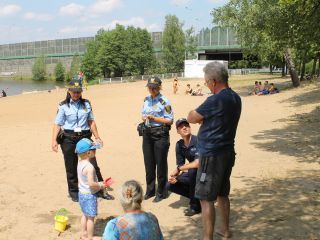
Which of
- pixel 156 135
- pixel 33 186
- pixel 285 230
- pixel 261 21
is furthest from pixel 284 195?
pixel 261 21

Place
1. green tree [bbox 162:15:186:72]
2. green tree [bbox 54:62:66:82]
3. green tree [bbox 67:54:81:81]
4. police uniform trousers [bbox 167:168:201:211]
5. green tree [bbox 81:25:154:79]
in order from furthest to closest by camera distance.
→ green tree [bbox 54:62:66:82] → green tree [bbox 67:54:81:81] → green tree [bbox 162:15:186:72] → green tree [bbox 81:25:154:79] → police uniform trousers [bbox 167:168:201:211]

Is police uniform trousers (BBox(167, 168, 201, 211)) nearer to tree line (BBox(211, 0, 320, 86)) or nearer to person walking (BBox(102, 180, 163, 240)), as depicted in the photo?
person walking (BBox(102, 180, 163, 240))

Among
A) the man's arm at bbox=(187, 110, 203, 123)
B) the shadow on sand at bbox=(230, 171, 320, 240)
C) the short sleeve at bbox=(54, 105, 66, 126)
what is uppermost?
the man's arm at bbox=(187, 110, 203, 123)

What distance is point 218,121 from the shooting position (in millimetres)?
4555

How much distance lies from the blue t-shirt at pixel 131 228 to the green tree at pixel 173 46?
81.6 metres

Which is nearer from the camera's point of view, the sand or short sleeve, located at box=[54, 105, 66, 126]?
the sand

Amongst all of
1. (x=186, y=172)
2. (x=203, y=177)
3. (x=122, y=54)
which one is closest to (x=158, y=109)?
(x=186, y=172)

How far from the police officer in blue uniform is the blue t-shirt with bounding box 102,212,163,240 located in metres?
2.75

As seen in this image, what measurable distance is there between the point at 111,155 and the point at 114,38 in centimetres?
6878

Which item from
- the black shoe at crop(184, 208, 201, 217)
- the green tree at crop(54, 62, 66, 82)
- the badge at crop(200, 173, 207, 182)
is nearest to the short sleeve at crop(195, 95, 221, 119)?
the badge at crop(200, 173, 207, 182)

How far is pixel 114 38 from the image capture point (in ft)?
255

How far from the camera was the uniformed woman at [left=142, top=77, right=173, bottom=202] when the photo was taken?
6758mm

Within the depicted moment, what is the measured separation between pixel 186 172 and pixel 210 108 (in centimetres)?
194

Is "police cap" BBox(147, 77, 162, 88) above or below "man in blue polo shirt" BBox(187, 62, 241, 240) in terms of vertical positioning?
above
